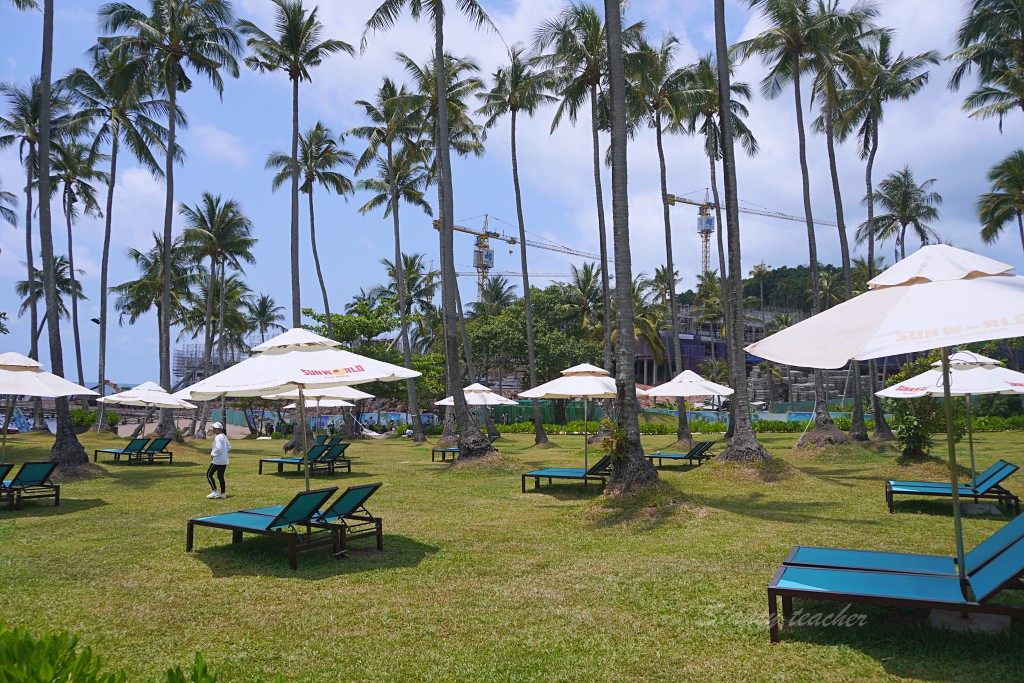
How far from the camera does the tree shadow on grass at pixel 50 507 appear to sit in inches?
446

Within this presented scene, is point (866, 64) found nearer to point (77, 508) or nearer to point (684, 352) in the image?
point (77, 508)

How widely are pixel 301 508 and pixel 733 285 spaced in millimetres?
10844

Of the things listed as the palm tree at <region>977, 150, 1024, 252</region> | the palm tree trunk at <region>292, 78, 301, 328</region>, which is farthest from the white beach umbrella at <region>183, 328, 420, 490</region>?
the palm tree at <region>977, 150, 1024, 252</region>

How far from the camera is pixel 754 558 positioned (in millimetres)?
7363

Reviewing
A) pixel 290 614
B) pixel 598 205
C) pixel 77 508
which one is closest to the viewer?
pixel 290 614

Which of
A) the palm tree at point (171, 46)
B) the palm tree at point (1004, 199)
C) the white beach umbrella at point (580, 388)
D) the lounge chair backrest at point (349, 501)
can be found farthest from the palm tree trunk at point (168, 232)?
the palm tree at point (1004, 199)

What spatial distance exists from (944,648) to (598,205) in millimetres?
22432

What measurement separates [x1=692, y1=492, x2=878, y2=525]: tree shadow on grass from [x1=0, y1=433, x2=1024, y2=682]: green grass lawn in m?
0.05

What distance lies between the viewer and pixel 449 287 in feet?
65.7

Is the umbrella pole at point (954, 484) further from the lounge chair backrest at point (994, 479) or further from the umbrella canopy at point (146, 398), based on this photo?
the umbrella canopy at point (146, 398)

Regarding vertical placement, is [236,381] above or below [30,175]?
below

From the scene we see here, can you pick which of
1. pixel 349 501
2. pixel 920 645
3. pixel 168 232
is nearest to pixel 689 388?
pixel 349 501

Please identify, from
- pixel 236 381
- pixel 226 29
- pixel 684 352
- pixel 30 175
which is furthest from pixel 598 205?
pixel 684 352

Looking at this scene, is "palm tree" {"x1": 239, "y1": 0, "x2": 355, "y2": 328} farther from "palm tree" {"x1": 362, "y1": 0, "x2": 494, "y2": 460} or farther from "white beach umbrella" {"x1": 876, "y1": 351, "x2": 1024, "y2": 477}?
"white beach umbrella" {"x1": 876, "y1": 351, "x2": 1024, "y2": 477}
